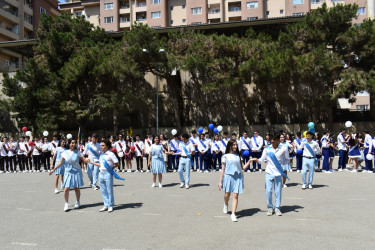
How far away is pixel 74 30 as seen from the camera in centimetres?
3122

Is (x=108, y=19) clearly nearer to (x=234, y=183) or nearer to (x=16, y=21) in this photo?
(x=16, y=21)

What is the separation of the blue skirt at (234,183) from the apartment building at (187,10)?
47.7 metres

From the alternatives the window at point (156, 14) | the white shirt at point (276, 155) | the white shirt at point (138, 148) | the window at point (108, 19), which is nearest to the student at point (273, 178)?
the white shirt at point (276, 155)

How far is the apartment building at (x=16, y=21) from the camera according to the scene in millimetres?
48594

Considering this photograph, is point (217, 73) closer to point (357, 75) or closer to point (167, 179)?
point (357, 75)

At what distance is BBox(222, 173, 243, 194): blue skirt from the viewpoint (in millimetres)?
7430

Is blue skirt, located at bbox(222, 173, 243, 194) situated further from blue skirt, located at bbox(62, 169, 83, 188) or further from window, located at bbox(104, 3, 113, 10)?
window, located at bbox(104, 3, 113, 10)

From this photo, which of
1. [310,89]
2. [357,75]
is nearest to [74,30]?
[310,89]

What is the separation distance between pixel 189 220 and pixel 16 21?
177ft

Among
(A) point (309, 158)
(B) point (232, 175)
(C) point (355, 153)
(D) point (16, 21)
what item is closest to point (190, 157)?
(A) point (309, 158)

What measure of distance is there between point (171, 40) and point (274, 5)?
31138 mm

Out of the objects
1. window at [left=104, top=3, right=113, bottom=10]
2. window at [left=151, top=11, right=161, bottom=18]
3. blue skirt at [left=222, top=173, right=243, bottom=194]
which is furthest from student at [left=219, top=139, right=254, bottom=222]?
window at [left=104, top=3, right=113, bottom=10]

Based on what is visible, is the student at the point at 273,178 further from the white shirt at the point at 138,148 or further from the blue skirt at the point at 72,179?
the white shirt at the point at 138,148

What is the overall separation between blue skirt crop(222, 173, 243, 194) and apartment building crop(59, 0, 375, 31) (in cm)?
4775
